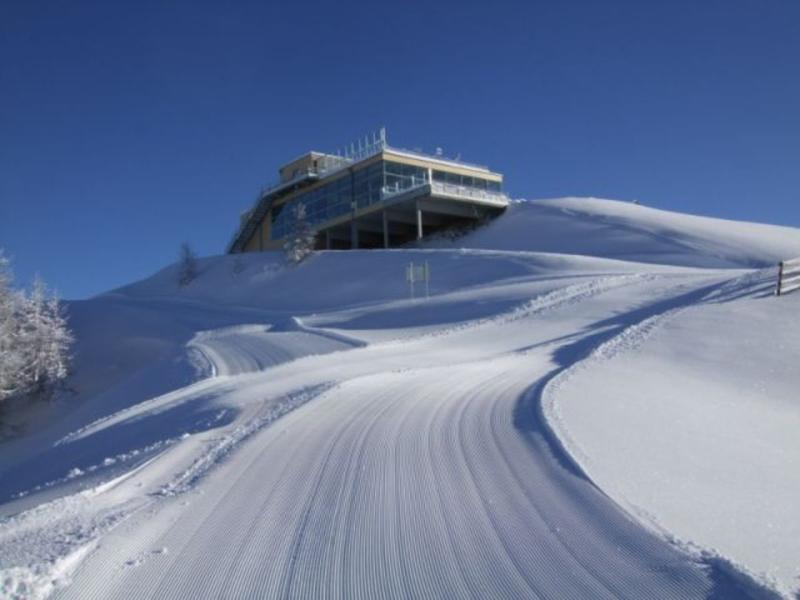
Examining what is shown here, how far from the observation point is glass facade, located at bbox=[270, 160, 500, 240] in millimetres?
52250

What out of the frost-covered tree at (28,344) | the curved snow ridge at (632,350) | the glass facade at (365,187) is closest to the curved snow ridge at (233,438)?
the curved snow ridge at (632,350)

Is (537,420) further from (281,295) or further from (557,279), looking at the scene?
(281,295)

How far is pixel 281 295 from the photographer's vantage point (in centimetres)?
3991

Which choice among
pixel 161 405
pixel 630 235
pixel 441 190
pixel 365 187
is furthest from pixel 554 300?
pixel 365 187

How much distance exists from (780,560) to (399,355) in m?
11.9

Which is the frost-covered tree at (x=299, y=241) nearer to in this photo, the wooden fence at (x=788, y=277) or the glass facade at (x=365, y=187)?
the glass facade at (x=365, y=187)

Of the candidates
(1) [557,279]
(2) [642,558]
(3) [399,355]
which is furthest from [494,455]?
(1) [557,279]

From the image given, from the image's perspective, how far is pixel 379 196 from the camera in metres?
51.0

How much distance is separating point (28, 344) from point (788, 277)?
28.5m

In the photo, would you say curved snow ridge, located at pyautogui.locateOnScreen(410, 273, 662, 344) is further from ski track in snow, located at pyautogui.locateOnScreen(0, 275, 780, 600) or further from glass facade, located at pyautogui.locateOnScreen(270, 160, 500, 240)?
glass facade, located at pyautogui.locateOnScreen(270, 160, 500, 240)

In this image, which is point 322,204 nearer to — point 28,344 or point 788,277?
point 28,344

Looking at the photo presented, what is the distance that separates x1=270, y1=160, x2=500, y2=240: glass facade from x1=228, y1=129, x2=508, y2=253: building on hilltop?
8cm

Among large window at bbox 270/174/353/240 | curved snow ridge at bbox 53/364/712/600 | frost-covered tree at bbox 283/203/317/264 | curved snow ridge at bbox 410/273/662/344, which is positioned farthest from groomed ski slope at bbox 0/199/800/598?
large window at bbox 270/174/353/240

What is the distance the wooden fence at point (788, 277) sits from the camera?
19.0 m
